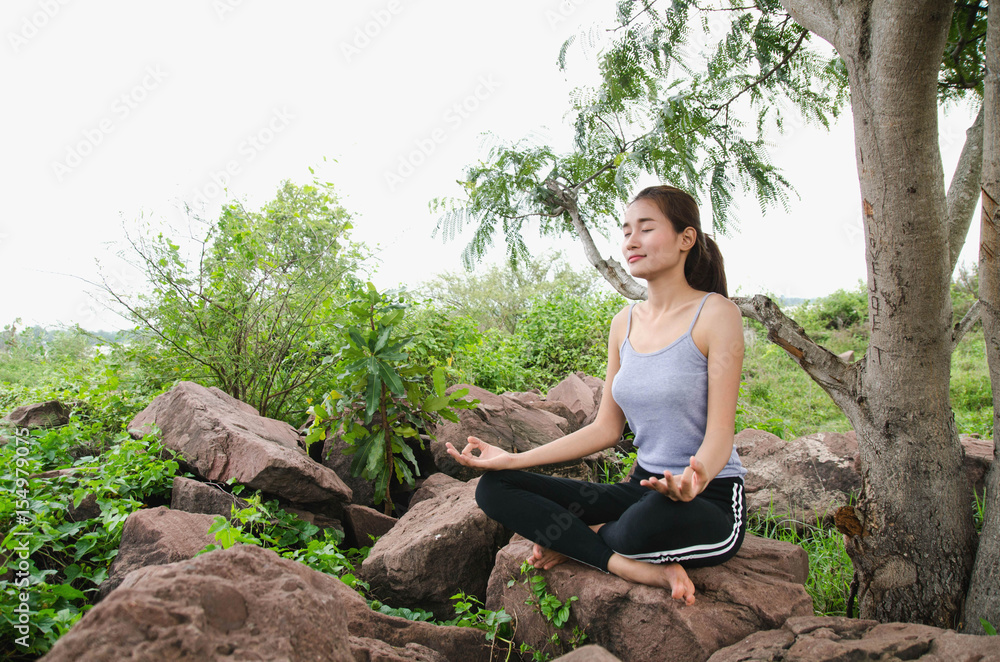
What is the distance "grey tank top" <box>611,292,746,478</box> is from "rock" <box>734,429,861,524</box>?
130 centimetres

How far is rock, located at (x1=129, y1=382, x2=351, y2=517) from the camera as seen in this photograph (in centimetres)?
303

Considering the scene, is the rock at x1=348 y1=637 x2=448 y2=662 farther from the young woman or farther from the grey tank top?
the grey tank top

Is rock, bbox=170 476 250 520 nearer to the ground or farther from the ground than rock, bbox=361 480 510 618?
farther from the ground

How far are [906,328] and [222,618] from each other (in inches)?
95.1

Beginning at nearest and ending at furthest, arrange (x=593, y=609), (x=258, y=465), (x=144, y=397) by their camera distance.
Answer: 1. (x=593, y=609)
2. (x=258, y=465)
3. (x=144, y=397)

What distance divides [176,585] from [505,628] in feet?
4.46

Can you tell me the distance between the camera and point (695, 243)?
2.31m

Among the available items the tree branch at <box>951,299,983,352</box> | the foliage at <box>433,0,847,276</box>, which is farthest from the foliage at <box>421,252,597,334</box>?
the tree branch at <box>951,299,983,352</box>

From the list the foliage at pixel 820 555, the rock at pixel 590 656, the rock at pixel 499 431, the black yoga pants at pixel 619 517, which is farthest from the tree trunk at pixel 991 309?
the rock at pixel 499 431

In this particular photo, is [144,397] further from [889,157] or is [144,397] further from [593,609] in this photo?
[889,157]

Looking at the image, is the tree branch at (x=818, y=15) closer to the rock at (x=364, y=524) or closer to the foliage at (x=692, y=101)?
the foliage at (x=692, y=101)

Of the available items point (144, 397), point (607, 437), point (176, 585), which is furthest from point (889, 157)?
point (144, 397)

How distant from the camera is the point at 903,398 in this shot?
2229 mm

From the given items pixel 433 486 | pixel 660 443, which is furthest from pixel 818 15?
pixel 433 486
